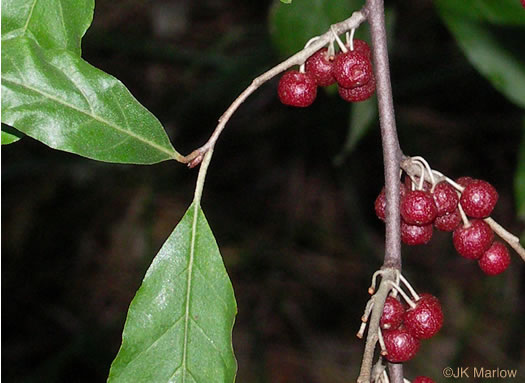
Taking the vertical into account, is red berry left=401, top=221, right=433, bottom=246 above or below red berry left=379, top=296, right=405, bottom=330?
above

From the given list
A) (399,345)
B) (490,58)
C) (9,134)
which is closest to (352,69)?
(399,345)

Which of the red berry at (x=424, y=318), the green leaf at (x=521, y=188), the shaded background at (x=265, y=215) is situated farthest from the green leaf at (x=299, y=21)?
the shaded background at (x=265, y=215)

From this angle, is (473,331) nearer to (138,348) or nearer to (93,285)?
(93,285)

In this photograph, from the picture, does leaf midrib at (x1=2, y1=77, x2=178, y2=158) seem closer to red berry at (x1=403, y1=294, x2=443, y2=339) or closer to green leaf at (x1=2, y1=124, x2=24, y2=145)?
green leaf at (x1=2, y1=124, x2=24, y2=145)

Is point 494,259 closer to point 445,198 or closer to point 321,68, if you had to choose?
point 445,198

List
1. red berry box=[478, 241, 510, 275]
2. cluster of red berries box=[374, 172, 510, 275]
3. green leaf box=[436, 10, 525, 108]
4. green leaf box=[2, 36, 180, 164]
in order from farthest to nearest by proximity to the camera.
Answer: green leaf box=[436, 10, 525, 108], red berry box=[478, 241, 510, 275], cluster of red berries box=[374, 172, 510, 275], green leaf box=[2, 36, 180, 164]

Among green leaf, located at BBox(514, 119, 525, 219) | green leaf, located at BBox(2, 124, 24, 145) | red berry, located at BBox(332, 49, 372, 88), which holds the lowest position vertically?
green leaf, located at BBox(514, 119, 525, 219)

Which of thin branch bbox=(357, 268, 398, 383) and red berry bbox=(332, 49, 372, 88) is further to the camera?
red berry bbox=(332, 49, 372, 88)

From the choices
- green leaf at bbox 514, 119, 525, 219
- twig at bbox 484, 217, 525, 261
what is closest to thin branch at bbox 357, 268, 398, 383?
twig at bbox 484, 217, 525, 261
